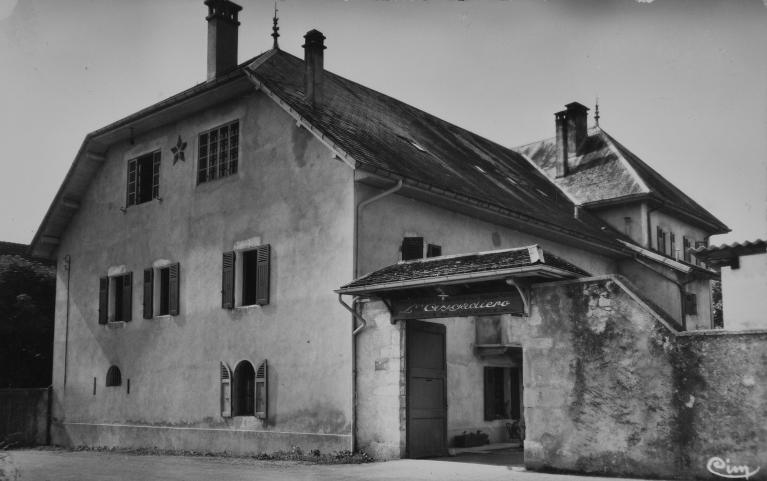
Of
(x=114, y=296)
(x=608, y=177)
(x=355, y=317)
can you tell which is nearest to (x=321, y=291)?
(x=355, y=317)

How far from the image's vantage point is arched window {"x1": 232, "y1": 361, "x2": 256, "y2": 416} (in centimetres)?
1759

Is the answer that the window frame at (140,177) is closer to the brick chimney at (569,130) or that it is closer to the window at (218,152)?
the window at (218,152)

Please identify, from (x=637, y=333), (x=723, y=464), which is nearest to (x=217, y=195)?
(x=637, y=333)

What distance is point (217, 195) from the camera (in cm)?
1908

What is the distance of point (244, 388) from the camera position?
704 inches

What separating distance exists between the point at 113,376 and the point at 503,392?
989cm

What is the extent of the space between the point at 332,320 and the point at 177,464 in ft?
12.6

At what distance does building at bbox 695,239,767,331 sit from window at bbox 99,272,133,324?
1404cm

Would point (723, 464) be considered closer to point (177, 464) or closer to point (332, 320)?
point (332, 320)

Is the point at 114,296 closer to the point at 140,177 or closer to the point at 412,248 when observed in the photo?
the point at 140,177

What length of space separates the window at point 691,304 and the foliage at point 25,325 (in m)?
20.1

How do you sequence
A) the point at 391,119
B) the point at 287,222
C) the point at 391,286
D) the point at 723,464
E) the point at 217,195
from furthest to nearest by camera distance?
the point at 391,119
the point at 217,195
the point at 287,222
the point at 391,286
the point at 723,464

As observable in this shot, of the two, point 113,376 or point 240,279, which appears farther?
point 113,376

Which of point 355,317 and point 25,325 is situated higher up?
point 25,325
